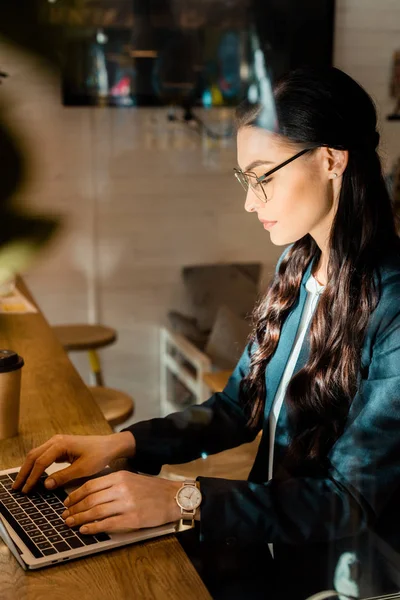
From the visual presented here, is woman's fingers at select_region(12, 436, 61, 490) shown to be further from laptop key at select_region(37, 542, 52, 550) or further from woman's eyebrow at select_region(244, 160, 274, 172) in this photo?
woman's eyebrow at select_region(244, 160, 274, 172)

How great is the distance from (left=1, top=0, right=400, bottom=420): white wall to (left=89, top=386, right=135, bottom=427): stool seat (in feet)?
1.08

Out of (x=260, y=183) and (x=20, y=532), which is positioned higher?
(x=260, y=183)

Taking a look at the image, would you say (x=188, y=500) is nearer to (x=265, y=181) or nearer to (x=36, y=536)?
(x=36, y=536)

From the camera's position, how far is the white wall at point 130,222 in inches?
79.6

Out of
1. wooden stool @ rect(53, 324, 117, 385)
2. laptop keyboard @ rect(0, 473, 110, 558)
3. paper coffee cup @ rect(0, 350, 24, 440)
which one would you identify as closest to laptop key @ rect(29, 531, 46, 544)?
laptop keyboard @ rect(0, 473, 110, 558)

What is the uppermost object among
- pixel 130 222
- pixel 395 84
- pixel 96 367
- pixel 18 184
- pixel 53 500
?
pixel 395 84

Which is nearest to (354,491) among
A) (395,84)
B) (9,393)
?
(9,393)

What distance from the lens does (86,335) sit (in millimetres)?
2088

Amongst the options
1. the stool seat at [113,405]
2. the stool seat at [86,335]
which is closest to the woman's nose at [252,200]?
the stool seat at [113,405]

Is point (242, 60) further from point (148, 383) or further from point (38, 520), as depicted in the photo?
point (38, 520)

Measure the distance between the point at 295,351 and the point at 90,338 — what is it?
1.18m

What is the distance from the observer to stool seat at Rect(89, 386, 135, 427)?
1.53 m

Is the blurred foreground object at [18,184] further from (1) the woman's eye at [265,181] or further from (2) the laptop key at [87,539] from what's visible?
(2) the laptop key at [87,539]

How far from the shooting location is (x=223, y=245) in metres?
2.08
